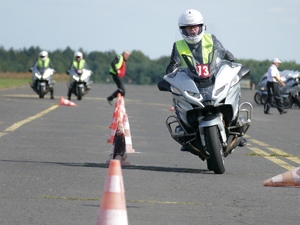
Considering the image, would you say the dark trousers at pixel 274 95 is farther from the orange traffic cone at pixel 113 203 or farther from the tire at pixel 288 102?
the orange traffic cone at pixel 113 203

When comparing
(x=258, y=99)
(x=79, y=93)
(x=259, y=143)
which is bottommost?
(x=258, y=99)

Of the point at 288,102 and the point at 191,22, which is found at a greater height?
the point at 191,22

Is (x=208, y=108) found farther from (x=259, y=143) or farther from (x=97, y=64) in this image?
(x=97, y=64)

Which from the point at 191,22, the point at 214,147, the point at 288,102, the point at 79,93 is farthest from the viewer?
the point at 288,102

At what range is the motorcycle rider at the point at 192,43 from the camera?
13641mm

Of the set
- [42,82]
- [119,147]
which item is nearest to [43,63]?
[42,82]

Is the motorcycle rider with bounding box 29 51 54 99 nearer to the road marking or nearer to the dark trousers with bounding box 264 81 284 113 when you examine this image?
the dark trousers with bounding box 264 81 284 113

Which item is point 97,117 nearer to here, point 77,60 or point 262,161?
point 262,161

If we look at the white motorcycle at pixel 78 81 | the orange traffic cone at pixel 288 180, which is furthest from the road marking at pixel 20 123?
the white motorcycle at pixel 78 81

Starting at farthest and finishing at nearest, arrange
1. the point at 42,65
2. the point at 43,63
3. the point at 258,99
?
1. the point at 258,99
2. the point at 43,63
3. the point at 42,65

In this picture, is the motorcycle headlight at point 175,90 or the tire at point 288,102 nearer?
the motorcycle headlight at point 175,90

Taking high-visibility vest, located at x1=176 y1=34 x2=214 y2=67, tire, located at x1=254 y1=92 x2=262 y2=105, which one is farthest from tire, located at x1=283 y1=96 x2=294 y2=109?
high-visibility vest, located at x1=176 y1=34 x2=214 y2=67

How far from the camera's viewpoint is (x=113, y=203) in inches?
289

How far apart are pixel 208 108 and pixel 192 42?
1.02m
